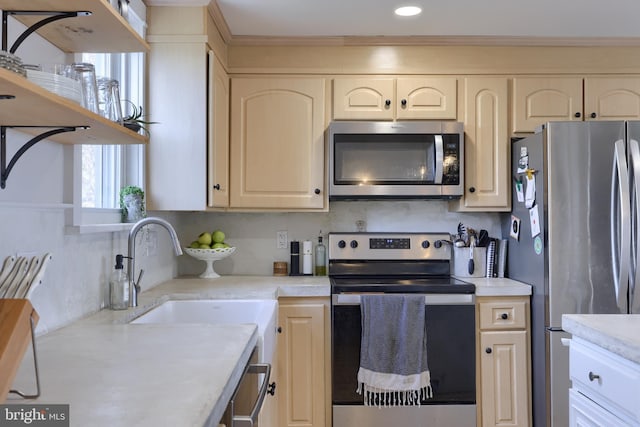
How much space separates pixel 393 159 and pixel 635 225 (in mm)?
1199

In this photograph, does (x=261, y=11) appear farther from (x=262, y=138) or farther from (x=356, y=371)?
(x=356, y=371)

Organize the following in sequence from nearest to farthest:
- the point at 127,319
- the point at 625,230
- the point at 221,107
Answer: the point at 127,319, the point at 625,230, the point at 221,107

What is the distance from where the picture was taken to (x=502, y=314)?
253 centimetres

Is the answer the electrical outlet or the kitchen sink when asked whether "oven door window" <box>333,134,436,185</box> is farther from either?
the kitchen sink

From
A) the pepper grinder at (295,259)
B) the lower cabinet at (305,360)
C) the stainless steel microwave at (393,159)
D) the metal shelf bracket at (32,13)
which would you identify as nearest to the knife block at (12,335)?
the metal shelf bracket at (32,13)

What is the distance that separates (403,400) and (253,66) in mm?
1976

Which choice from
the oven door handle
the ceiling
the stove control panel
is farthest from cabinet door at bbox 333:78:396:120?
the oven door handle

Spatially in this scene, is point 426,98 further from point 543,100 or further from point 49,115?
point 49,115

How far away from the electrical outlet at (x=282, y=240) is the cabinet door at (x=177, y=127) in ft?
2.61

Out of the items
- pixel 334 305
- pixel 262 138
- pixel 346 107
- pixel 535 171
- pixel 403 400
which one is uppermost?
pixel 346 107

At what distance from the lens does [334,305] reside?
8.20ft

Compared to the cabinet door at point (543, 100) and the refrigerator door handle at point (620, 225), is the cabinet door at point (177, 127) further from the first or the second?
the refrigerator door handle at point (620, 225)

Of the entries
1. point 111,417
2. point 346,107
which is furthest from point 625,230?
point 111,417

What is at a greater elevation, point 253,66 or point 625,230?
point 253,66
